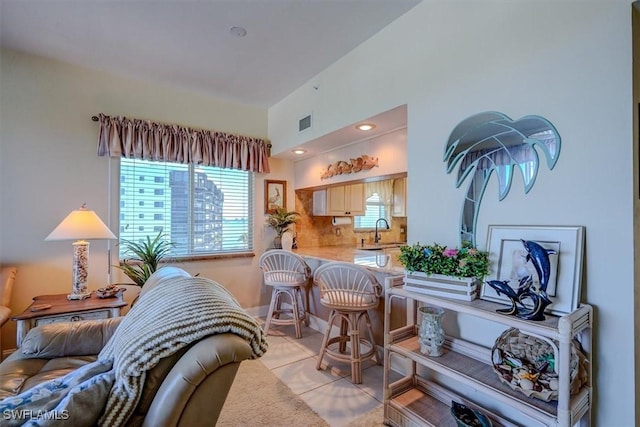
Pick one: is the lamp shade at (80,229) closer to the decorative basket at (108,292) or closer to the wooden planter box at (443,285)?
the decorative basket at (108,292)

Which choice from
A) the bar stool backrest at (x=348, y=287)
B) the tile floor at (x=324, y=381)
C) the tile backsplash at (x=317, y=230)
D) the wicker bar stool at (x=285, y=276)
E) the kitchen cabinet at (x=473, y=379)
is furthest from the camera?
the tile backsplash at (x=317, y=230)

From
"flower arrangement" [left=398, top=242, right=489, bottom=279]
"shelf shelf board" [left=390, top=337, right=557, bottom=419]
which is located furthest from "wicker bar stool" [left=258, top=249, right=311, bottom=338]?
"flower arrangement" [left=398, top=242, right=489, bottom=279]

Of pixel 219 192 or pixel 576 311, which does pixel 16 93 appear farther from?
pixel 576 311

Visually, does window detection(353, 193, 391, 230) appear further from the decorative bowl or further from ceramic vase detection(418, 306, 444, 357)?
the decorative bowl

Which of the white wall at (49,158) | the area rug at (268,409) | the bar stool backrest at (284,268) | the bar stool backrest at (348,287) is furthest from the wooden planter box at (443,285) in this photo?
→ the white wall at (49,158)

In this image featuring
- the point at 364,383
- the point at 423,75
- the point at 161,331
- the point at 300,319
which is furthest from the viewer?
the point at 300,319

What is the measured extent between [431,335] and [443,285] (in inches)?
13.3

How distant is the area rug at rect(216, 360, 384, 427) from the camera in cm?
185

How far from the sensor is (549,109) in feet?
4.84

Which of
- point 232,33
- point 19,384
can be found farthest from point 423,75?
point 19,384

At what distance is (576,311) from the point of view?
1249 millimetres

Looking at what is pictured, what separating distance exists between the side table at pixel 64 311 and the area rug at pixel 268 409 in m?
1.15

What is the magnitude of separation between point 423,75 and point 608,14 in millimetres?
936

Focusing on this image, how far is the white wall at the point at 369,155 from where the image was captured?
2.65 meters
